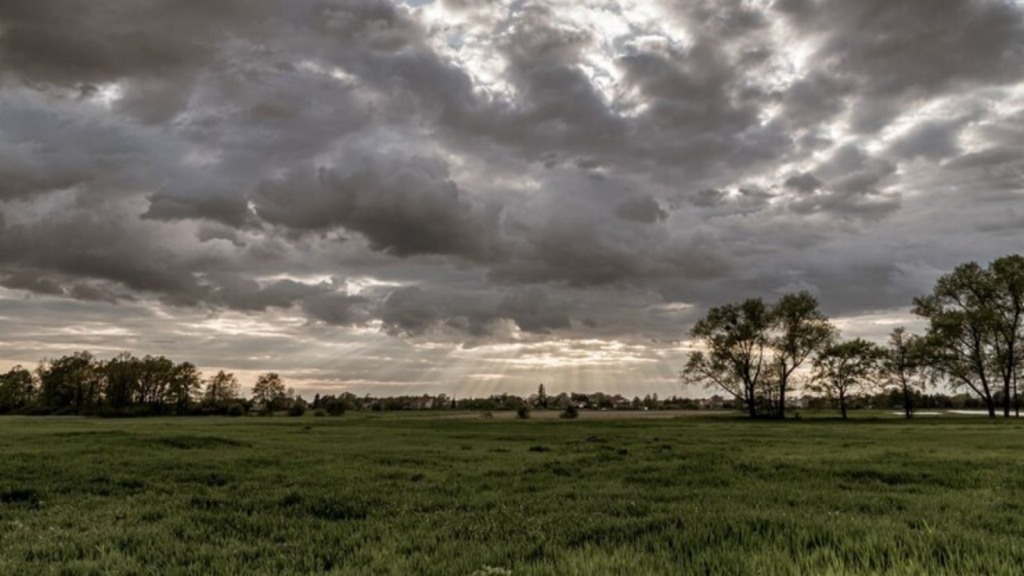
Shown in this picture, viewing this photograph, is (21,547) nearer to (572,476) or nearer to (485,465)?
(572,476)

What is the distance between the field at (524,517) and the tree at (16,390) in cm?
18834

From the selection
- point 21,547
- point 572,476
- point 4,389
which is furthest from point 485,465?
point 4,389

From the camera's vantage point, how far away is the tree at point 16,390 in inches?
6513

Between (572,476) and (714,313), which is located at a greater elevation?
(714,313)

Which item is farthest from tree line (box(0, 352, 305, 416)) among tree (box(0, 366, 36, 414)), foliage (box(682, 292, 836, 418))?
foliage (box(682, 292, 836, 418))

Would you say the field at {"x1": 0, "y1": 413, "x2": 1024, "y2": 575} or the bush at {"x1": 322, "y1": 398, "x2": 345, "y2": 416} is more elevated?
the field at {"x1": 0, "y1": 413, "x2": 1024, "y2": 575}

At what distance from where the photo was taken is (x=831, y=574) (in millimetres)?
6145

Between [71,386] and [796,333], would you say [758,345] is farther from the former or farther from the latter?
[71,386]

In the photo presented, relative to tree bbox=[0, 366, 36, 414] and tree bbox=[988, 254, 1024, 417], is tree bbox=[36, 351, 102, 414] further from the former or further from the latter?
tree bbox=[988, 254, 1024, 417]

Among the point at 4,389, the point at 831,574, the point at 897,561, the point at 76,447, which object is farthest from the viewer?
the point at 4,389

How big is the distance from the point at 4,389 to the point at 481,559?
212179 millimetres

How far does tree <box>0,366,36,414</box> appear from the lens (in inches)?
6513

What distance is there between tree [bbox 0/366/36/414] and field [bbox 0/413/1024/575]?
188 metres

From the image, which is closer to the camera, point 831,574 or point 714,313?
point 831,574
